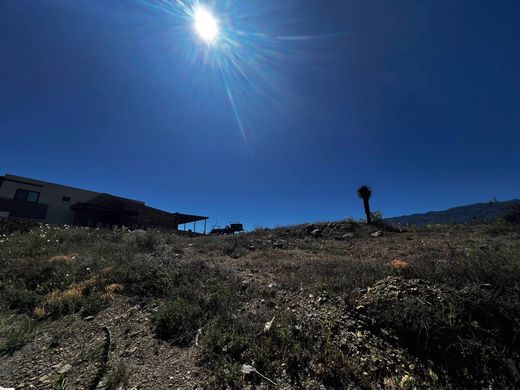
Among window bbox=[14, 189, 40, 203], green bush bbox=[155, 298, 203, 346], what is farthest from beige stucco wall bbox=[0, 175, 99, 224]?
green bush bbox=[155, 298, 203, 346]

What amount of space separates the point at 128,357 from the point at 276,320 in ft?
7.87

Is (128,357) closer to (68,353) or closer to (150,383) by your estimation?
(150,383)

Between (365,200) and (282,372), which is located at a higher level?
(365,200)

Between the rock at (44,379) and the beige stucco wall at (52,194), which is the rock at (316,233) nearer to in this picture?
the rock at (44,379)

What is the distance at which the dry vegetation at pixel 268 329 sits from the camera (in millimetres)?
3113

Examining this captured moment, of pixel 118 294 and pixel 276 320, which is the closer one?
pixel 276 320

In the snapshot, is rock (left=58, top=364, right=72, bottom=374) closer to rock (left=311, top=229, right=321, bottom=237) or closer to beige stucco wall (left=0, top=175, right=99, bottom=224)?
rock (left=311, top=229, right=321, bottom=237)

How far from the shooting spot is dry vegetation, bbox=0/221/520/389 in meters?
3.11

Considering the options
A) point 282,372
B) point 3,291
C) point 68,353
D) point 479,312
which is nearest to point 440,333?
point 479,312

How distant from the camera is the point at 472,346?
315 cm

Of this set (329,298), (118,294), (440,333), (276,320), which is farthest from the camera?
(118,294)

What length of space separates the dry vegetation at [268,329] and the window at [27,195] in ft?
79.0

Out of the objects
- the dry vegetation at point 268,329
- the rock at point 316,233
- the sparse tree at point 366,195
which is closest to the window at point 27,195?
the dry vegetation at point 268,329

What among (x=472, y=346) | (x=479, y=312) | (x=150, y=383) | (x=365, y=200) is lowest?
(x=150, y=383)
